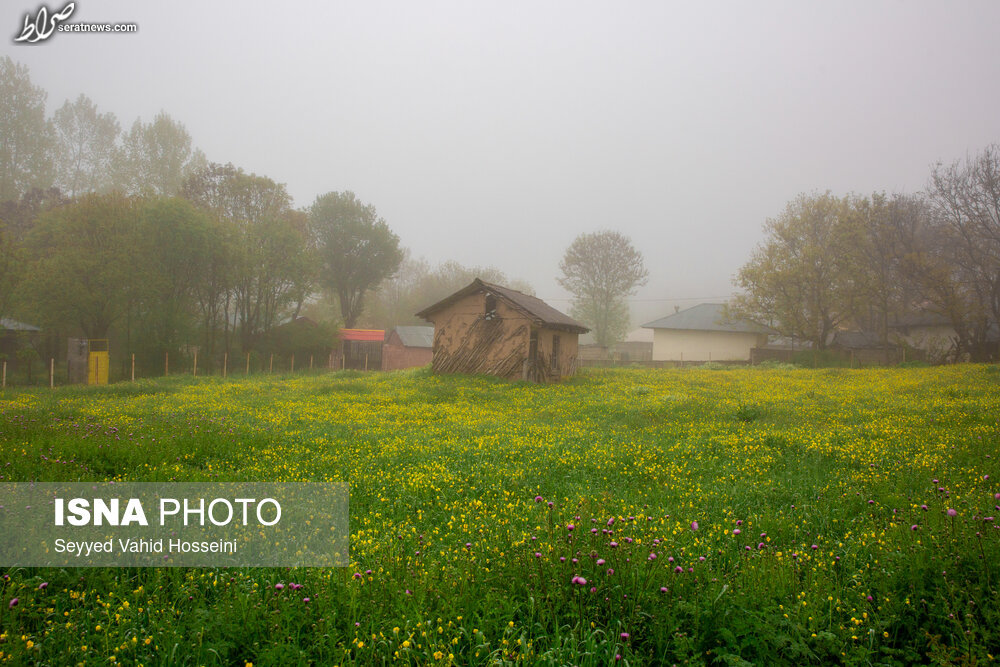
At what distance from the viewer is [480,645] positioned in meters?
3.19

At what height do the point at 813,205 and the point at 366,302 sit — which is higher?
the point at 813,205

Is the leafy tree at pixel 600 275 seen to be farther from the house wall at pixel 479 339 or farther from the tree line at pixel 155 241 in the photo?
the house wall at pixel 479 339

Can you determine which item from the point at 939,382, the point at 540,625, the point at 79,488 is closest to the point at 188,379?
the point at 79,488

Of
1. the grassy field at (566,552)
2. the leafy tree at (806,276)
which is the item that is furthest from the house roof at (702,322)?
the grassy field at (566,552)

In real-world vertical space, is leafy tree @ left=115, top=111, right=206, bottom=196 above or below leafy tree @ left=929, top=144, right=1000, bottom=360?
above

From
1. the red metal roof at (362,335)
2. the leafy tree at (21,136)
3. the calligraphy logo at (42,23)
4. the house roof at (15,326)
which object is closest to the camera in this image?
the calligraphy logo at (42,23)

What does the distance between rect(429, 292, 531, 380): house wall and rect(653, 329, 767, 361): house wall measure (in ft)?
113

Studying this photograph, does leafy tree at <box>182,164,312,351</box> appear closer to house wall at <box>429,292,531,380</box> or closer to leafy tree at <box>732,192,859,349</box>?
house wall at <box>429,292,531,380</box>

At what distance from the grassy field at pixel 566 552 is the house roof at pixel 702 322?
44649 millimetres

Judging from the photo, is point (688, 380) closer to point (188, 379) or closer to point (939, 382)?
point (939, 382)

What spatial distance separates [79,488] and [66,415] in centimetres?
751

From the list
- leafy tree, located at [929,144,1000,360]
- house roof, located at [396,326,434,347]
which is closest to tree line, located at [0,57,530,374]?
house roof, located at [396,326,434,347]

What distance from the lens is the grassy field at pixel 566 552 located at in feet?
11.0

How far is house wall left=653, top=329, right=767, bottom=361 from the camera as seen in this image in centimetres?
5466
